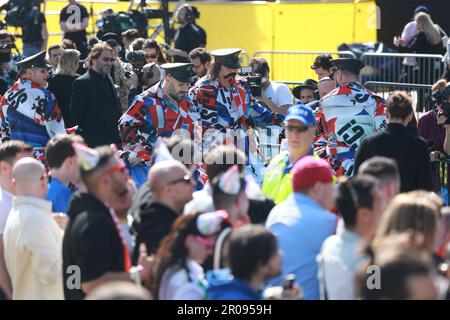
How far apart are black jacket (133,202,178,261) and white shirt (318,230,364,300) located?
0.88m

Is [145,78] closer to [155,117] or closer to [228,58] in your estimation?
[228,58]

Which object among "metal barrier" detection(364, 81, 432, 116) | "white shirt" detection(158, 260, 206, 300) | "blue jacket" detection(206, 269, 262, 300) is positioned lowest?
"metal barrier" detection(364, 81, 432, 116)

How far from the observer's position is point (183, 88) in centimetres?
893

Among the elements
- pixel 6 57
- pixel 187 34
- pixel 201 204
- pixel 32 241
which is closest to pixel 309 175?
pixel 201 204

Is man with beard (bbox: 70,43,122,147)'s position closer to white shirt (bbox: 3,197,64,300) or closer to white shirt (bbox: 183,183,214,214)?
white shirt (bbox: 3,197,64,300)

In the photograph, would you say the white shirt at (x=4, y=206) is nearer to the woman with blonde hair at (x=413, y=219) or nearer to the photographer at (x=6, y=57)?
the woman with blonde hair at (x=413, y=219)

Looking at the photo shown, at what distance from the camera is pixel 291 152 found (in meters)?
7.10

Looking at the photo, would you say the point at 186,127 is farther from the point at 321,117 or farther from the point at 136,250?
the point at 136,250

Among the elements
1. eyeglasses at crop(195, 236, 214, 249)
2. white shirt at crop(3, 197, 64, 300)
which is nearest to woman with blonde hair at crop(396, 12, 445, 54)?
white shirt at crop(3, 197, 64, 300)

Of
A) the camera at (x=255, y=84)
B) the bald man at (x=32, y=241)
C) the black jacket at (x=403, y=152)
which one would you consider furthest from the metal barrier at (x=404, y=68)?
the bald man at (x=32, y=241)

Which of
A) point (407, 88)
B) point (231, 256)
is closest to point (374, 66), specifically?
point (407, 88)

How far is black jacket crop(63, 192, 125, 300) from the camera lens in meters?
5.21

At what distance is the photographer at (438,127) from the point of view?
9156mm
